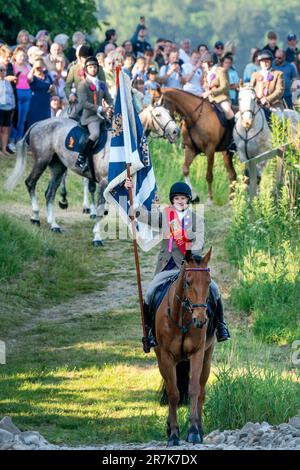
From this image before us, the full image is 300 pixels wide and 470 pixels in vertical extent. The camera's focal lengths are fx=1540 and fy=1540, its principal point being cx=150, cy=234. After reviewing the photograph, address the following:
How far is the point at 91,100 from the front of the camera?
80.3 feet

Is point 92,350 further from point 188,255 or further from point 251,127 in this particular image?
point 251,127

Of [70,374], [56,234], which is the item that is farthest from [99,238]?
[70,374]

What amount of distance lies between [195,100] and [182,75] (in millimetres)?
4678

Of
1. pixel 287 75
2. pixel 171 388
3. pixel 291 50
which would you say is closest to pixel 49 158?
pixel 287 75

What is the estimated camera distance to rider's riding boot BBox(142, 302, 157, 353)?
47.2 feet

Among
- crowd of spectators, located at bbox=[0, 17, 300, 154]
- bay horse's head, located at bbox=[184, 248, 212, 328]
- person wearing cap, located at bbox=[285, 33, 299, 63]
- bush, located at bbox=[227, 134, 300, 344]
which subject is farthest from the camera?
person wearing cap, located at bbox=[285, 33, 299, 63]

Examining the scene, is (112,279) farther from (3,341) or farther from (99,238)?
(3,341)

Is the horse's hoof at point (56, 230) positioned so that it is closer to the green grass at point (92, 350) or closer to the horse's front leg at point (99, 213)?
the green grass at point (92, 350)

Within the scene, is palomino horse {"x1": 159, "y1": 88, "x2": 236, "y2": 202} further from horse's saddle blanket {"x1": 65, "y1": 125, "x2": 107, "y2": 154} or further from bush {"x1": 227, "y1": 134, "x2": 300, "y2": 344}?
horse's saddle blanket {"x1": 65, "y1": 125, "x2": 107, "y2": 154}

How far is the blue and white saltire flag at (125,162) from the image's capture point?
53.3ft

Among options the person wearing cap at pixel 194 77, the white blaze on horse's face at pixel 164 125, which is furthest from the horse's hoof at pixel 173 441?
the person wearing cap at pixel 194 77

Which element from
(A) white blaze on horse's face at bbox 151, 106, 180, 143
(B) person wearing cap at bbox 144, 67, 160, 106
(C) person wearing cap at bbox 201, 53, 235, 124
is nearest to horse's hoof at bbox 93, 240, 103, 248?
(A) white blaze on horse's face at bbox 151, 106, 180, 143

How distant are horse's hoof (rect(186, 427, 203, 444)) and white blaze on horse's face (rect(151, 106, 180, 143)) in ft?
43.6

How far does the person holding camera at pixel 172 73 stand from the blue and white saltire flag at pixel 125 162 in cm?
1624
